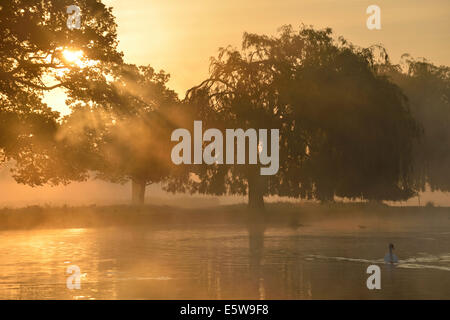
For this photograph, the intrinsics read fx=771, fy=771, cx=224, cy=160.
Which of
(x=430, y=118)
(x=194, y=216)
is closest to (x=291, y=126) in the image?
(x=194, y=216)

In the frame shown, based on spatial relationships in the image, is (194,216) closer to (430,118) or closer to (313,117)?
(313,117)

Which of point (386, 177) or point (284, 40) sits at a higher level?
point (284, 40)

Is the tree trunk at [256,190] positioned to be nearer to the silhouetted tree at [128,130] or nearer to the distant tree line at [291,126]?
the distant tree line at [291,126]

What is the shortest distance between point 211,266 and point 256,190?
30.7 m

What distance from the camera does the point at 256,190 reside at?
53500 millimetres

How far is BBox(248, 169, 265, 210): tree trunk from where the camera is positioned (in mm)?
52906

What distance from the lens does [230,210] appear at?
5703 cm

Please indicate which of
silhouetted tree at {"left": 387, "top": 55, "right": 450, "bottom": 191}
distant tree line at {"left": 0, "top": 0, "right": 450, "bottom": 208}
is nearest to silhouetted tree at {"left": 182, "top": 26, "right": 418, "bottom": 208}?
distant tree line at {"left": 0, "top": 0, "right": 450, "bottom": 208}

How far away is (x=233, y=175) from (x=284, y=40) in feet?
35.7

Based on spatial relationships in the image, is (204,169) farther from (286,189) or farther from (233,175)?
(286,189)

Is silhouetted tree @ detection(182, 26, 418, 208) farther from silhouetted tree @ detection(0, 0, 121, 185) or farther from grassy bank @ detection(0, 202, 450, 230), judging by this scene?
silhouetted tree @ detection(0, 0, 121, 185)

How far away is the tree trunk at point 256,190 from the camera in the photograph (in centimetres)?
5291

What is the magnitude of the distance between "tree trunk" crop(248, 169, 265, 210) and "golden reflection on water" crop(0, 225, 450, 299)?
46.4 ft
